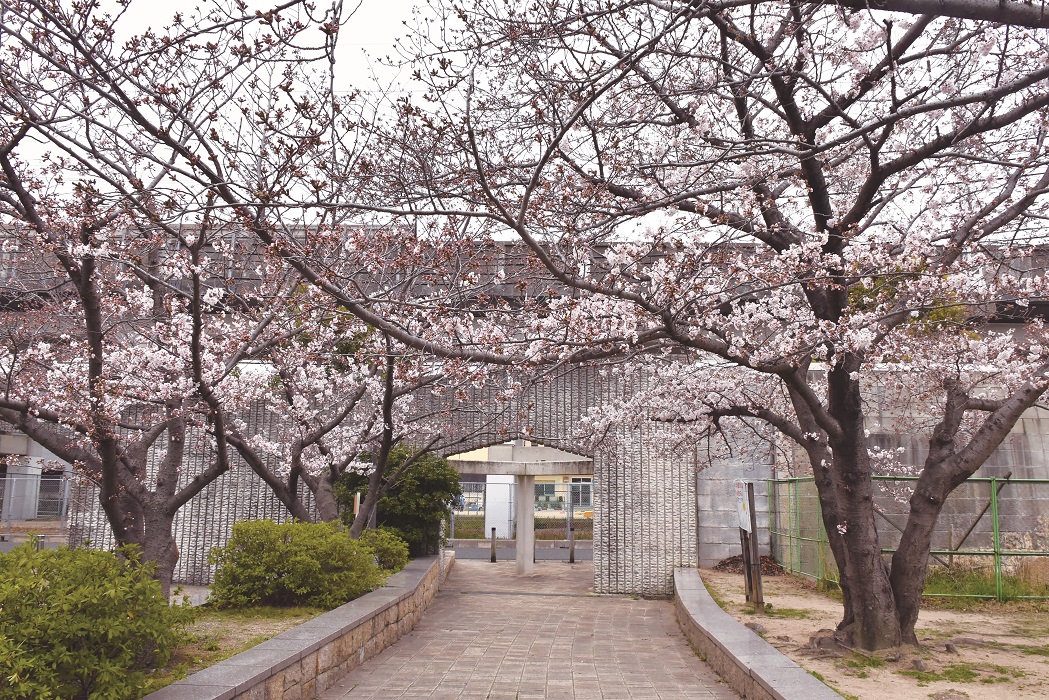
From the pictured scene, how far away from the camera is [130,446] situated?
6.84 metres

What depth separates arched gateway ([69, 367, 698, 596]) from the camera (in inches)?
507

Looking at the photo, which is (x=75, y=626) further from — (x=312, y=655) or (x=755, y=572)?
(x=755, y=572)

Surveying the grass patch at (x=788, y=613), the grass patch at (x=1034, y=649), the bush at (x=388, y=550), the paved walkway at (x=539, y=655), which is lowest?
the paved walkway at (x=539, y=655)

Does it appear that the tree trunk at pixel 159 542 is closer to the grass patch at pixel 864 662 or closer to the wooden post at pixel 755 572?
the grass patch at pixel 864 662

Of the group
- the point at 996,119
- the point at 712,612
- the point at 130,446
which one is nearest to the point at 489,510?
the point at 712,612

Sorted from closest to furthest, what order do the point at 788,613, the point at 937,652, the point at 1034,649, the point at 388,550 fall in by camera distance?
the point at 937,652
the point at 1034,649
the point at 788,613
the point at 388,550

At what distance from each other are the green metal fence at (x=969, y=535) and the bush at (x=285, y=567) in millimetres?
6113

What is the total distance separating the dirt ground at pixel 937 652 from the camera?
5.43 metres

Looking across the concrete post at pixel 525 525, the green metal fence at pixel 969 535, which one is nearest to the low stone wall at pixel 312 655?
the green metal fence at pixel 969 535

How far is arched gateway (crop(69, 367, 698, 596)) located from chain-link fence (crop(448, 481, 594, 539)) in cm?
843

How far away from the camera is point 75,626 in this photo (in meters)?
3.82

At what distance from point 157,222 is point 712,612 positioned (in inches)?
261

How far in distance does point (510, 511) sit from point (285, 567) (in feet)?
52.2

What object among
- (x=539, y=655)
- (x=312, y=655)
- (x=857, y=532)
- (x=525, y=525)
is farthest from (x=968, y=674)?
(x=525, y=525)
